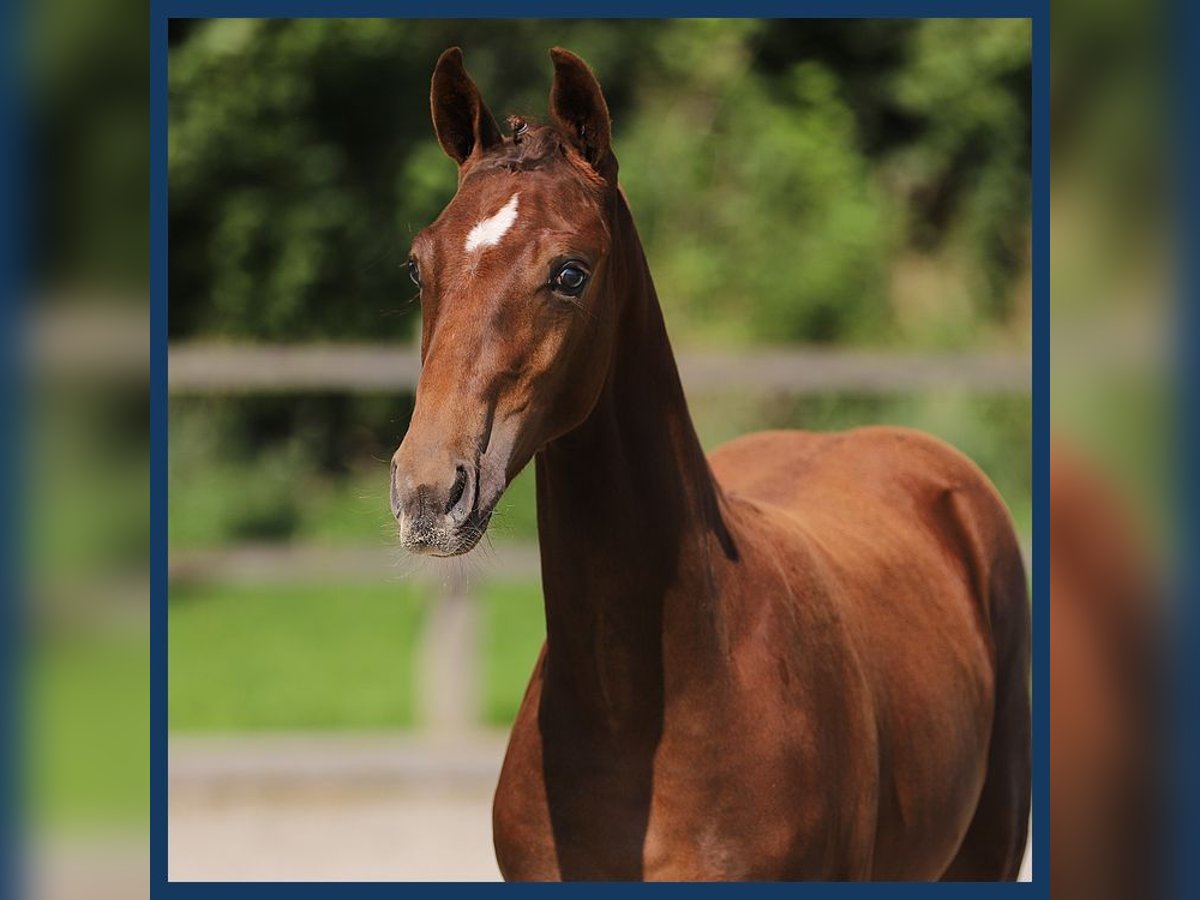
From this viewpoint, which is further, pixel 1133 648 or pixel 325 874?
pixel 325 874

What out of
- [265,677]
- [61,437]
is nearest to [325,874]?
[265,677]

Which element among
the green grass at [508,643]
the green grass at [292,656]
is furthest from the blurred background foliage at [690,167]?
the green grass at [508,643]

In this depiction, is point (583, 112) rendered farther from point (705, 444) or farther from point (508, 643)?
Answer: point (705, 444)

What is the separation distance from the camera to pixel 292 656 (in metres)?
7.84

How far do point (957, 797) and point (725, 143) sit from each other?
7319mm

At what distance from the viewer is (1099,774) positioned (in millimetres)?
1739

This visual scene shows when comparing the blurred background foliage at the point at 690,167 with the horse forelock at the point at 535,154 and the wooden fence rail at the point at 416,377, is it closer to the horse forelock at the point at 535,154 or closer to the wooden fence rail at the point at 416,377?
the wooden fence rail at the point at 416,377

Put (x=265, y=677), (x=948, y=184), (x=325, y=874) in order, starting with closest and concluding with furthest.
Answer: (x=325, y=874)
(x=265, y=677)
(x=948, y=184)

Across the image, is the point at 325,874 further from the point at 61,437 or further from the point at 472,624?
the point at 61,437

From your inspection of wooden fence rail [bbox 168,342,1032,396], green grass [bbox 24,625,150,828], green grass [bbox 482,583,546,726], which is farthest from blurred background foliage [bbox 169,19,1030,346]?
green grass [bbox 24,625,150,828]

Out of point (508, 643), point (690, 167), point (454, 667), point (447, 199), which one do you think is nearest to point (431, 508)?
point (454, 667)

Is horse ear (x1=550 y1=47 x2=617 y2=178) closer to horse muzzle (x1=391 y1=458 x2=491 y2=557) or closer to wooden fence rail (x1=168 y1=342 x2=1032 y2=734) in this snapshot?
horse muzzle (x1=391 y1=458 x2=491 y2=557)

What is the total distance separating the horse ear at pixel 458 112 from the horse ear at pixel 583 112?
124 millimetres

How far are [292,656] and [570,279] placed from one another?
5869 millimetres
